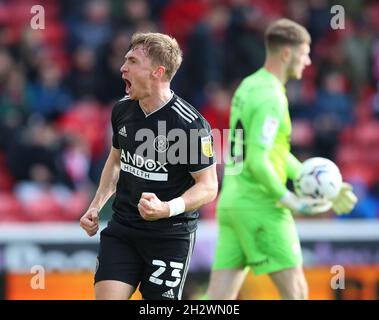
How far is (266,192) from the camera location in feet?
26.0

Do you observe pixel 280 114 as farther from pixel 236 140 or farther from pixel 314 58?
pixel 314 58

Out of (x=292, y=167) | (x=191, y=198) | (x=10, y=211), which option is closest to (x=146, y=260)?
(x=191, y=198)

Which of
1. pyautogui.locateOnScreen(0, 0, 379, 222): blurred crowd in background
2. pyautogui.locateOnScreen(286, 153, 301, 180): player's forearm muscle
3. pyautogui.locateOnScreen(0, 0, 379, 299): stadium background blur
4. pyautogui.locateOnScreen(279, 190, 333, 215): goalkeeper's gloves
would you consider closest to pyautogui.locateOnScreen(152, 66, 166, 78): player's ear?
pyautogui.locateOnScreen(279, 190, 333, 215): goalkeeper's gloves

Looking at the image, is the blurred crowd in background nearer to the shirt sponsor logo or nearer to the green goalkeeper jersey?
the green goalkeeper jersey

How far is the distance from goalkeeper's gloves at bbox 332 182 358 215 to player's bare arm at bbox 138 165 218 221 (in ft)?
Answer: 6.20

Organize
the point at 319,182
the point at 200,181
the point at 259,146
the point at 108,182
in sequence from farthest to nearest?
the point at 319,182, the point at 259,146, the point at 108,182, the point at 200,181

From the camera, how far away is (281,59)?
26.5 ft

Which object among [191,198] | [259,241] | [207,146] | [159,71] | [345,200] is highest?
[159,71]

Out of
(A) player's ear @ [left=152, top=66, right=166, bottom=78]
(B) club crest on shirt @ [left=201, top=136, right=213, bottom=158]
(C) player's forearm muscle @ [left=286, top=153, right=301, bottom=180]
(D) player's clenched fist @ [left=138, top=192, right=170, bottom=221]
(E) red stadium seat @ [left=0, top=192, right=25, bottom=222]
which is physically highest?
(A) player's ear @ [left=152, top=66, right=166, bottom=78]

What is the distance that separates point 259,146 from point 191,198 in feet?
4.89

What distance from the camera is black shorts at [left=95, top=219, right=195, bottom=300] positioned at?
6.46 m

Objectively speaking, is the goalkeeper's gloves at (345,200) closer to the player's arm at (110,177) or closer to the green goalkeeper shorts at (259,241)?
the green goalkeeper shorts at (259,241)

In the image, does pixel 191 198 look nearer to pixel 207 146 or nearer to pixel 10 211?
pixel 207 146
